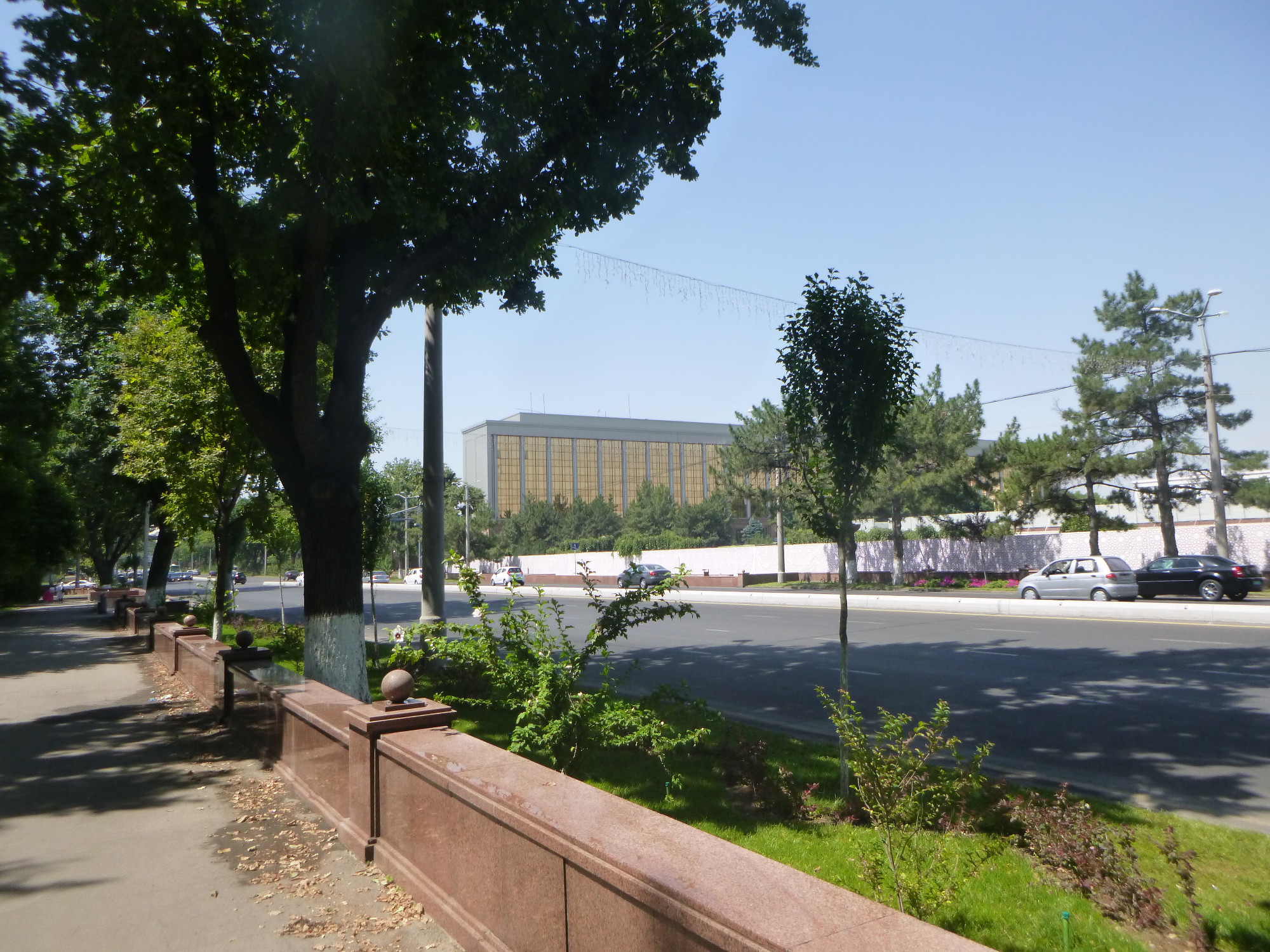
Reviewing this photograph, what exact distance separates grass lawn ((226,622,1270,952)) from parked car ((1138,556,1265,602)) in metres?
24.0

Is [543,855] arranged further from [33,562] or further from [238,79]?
[33,562]

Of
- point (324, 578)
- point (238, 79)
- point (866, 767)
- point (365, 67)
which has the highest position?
point (238, 79)

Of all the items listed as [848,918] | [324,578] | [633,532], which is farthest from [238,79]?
[633,532]

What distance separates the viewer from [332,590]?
9797 millimetres

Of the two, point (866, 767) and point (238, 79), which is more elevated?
point (238, 79)

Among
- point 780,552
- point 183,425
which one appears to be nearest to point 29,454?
point 183,425

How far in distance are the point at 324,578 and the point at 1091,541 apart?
3780cm

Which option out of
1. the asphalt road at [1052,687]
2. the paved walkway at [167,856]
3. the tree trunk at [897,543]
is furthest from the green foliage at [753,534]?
the paved walkway at [167,856]

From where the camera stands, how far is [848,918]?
2.80 meters

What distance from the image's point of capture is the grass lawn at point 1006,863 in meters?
4.63

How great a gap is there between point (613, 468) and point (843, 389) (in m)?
120

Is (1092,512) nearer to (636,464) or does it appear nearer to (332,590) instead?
(332,590)

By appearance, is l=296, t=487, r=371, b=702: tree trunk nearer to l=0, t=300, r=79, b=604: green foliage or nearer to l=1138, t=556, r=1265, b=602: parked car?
l=0, t=300, r=79, b=604: green foliage

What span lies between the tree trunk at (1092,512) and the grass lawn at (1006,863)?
34.9 meters
